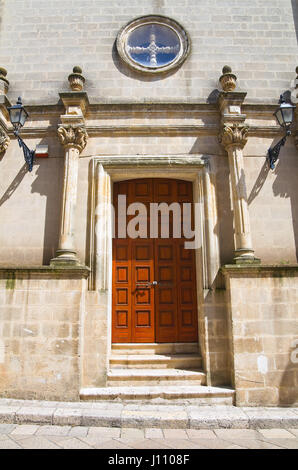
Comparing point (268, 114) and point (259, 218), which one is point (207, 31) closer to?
point (268, 114)

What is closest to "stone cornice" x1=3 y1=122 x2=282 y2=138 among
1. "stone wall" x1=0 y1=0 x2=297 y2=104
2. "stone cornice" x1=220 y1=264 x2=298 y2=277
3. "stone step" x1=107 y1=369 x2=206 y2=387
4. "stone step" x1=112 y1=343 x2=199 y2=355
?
"stone wall" x1=0 y1=0 x2=297 y2=104

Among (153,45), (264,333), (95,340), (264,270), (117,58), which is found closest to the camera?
(264,333)

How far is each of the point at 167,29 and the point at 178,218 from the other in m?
4.26

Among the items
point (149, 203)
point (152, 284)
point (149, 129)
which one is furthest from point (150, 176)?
point (152, 284)

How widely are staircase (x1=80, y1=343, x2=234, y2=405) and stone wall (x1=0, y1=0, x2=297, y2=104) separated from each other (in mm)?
4848

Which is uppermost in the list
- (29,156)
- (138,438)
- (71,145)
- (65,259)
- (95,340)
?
(71,145)

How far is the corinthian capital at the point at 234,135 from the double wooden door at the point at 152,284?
1202 mm

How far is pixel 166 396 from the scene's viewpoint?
4.48 m

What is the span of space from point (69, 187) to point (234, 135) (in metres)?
3.13

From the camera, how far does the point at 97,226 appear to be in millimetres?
5363

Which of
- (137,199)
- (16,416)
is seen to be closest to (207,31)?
(137,199)

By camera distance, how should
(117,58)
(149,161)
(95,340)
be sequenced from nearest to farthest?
(95,340), (149,161), (117,58)

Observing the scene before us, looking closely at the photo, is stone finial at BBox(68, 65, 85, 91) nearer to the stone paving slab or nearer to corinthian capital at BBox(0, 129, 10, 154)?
corinthian capital at BBox(0, 129, 10, 154)

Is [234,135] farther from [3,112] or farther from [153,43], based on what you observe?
[3,112]
